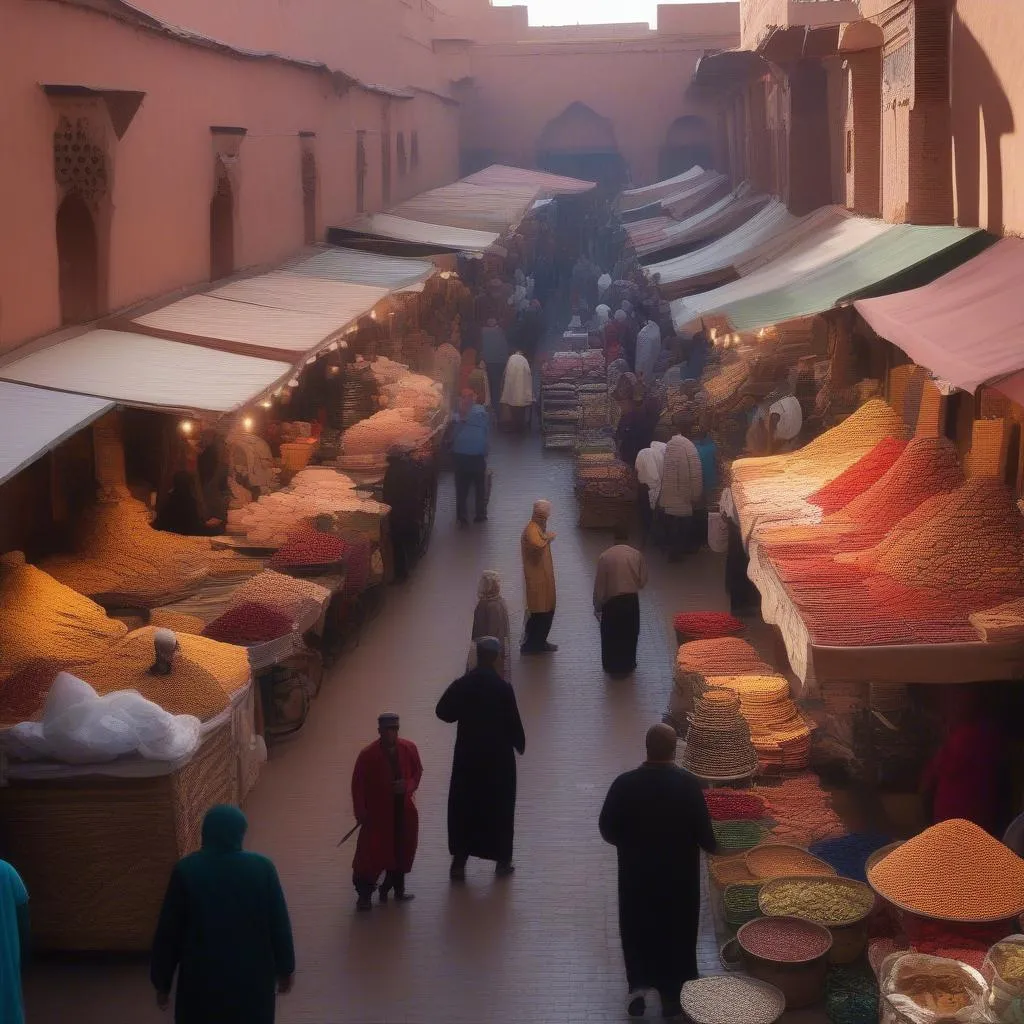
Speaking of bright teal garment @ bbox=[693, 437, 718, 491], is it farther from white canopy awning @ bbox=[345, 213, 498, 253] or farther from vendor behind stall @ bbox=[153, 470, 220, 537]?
white canopy awning @ bbox=[345, 213, 498, 253]

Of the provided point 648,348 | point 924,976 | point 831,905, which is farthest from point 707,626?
point 648,348

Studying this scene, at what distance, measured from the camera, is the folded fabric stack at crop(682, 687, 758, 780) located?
8.97 metres

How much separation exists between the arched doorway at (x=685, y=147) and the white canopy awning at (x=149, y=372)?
88.2ft

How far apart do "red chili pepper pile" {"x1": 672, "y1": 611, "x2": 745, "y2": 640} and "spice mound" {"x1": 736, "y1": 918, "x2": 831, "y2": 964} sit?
13.2ft

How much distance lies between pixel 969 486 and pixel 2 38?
21.0ft

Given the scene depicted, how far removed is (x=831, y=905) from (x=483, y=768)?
2.18m

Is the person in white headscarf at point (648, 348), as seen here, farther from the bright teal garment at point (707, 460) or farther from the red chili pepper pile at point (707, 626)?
the red chili pepper pile at point (707, 626)

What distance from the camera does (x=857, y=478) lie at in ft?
33.7

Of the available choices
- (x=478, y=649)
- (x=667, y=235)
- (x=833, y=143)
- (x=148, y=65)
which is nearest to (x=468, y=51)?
(x=667, y=235)

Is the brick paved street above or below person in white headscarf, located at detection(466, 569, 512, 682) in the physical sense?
below

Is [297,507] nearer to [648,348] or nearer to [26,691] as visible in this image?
[26,691]

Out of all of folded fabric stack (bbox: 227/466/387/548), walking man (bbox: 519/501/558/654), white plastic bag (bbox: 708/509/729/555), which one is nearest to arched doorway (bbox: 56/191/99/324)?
folded fabric stack (bbox: 227/466/387/548)

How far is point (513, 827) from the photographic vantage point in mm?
9008

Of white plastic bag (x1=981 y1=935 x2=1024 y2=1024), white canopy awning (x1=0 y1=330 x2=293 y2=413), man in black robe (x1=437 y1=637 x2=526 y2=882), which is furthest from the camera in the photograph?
white canopy awning (x1=0 y1=330 x2=293 y2=413)
